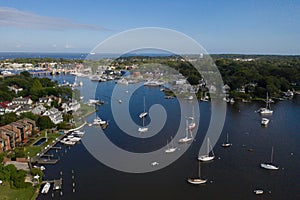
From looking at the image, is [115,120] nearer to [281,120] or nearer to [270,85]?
[281,120]

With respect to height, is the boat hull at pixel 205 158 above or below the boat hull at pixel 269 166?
above

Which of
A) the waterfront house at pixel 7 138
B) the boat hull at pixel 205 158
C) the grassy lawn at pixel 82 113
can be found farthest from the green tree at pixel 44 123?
the boat hull at pixel 205 158

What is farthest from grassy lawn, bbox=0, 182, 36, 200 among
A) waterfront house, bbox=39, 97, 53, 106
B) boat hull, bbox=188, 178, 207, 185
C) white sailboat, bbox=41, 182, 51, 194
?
waterfront house, bbox=39, 97, 53, 106

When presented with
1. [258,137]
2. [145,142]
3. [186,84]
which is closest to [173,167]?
[145,142]

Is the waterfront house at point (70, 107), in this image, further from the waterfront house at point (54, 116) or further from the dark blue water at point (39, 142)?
the dark blue water at point (39, 142)

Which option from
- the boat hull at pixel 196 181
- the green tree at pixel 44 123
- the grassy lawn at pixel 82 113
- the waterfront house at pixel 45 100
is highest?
the waterfront house at pixel 45 100

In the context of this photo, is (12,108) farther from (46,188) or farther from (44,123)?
(46,188)

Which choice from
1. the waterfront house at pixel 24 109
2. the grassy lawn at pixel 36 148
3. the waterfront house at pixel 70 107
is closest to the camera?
the grassy lawn at pixel 36 148
